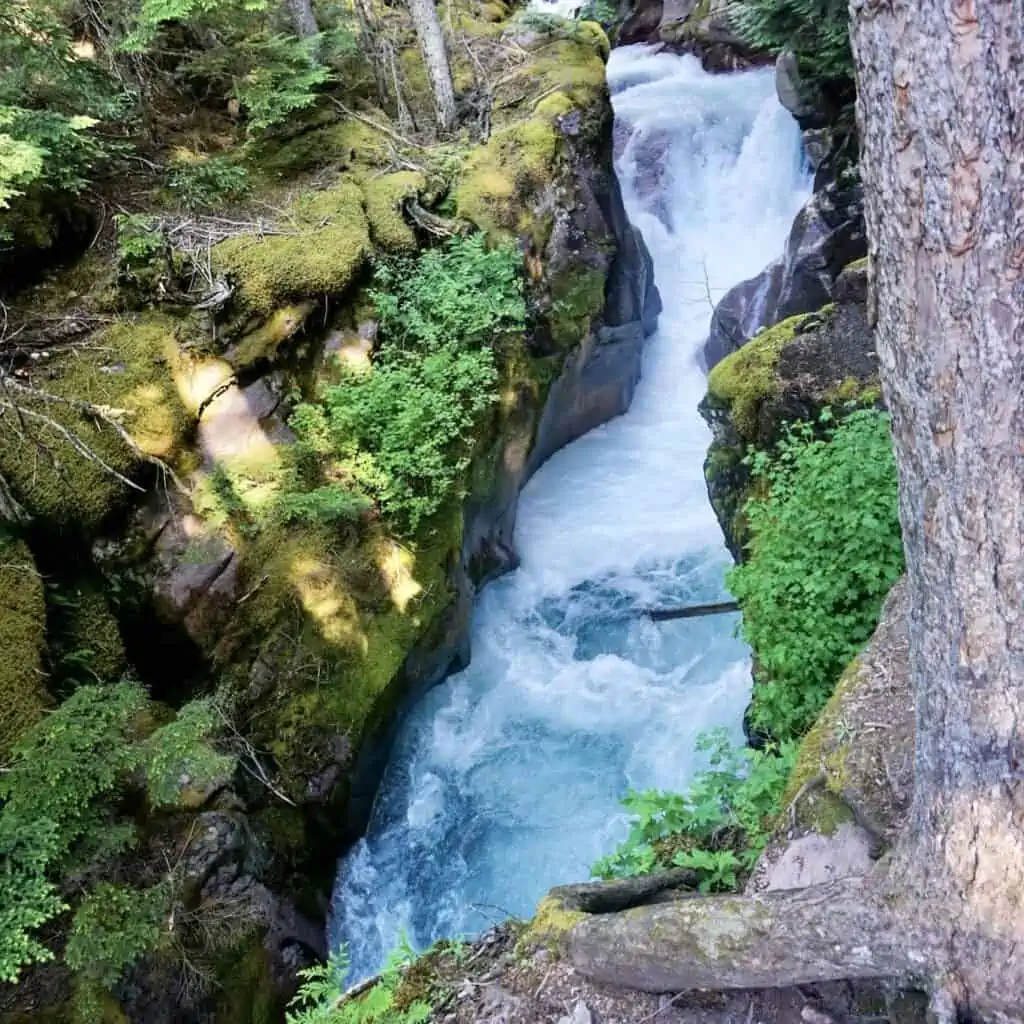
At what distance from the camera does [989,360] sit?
1656 mm

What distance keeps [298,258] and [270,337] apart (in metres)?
0.80

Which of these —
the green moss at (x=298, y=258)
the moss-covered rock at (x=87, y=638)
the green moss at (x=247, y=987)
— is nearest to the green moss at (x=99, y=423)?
the moss-covered rock at (x=87, y=638)

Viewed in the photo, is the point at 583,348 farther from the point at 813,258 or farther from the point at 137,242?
the point at 137,242

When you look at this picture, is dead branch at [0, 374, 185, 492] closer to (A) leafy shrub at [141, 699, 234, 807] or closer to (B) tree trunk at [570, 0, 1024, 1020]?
(A) leafy shrub at [141, 699, 234, 807]

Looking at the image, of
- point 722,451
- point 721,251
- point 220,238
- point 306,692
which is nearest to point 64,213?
point 220,238

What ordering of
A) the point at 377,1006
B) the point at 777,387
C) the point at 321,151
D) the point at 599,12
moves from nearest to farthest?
the point at 377,1006, the point at 777,387, the point at 321,151, the point at 599,12

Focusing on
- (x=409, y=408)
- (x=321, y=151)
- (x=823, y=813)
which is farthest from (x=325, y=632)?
(x=321, y=151)

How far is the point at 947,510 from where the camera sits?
1.89 meters

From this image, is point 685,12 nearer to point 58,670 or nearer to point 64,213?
point 64,213

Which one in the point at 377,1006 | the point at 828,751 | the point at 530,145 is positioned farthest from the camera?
the point at 530,145

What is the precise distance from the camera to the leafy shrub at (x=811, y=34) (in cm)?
756

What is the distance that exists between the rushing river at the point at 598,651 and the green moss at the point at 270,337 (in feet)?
11.8

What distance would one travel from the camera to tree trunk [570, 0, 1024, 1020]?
149 centimetres

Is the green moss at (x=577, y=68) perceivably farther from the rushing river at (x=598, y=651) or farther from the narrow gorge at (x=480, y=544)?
the rushing river at (x=598, y=651)
